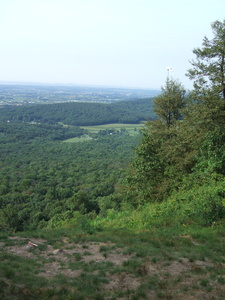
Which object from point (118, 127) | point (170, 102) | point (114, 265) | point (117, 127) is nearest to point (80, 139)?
point (118, 127)

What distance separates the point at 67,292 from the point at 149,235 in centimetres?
403

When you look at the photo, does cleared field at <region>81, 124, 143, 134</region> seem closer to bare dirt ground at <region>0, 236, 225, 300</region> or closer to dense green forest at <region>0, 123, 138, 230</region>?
dense green forest at <region>0, 123, 138, 230</region>

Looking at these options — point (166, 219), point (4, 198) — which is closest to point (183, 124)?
point (166, 219)

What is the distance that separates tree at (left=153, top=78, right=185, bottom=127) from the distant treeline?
410ft

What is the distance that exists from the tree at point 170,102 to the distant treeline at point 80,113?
12509 cm

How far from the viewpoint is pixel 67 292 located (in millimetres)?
5184

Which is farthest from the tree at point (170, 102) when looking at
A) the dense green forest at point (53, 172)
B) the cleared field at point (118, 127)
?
the cleared field at point (118, 127)

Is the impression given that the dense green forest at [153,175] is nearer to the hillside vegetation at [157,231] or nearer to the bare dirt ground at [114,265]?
the hillside vegetation at [157,231]

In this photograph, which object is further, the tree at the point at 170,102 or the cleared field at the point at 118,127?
the cleared field at the point at 118,127

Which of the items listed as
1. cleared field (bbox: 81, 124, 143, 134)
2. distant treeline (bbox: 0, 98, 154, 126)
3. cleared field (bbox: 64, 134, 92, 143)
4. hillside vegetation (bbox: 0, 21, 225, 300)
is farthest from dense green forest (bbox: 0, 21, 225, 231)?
distant treeline (bbox: 0, 98, 154, 126)

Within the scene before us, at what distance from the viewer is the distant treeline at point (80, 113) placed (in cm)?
15012

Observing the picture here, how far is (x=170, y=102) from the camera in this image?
2027cm

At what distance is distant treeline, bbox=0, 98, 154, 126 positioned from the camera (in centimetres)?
15012

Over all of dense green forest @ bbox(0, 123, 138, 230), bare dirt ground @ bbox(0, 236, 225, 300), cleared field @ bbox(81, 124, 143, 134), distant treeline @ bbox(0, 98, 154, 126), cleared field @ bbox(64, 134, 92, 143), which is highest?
distant treeline @ bbox(0, 98, 154, 126)
